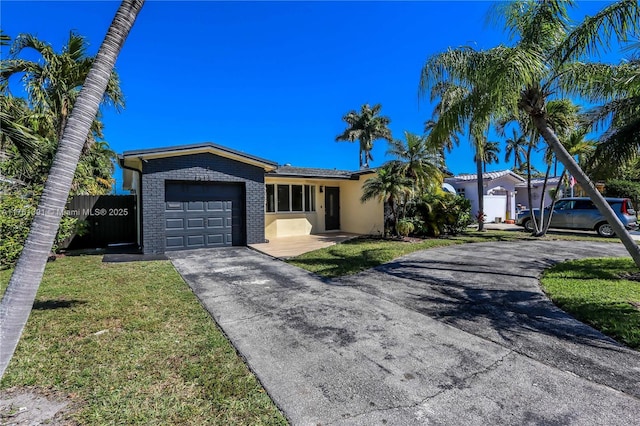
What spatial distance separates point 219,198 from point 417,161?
7.95 metres

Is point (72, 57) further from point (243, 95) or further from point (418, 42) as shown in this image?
point (243, 95)

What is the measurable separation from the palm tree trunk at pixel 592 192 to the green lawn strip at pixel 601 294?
75 cm

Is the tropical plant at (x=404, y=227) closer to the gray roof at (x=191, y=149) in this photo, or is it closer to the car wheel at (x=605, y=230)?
the gray roof at (x=191, y=149)

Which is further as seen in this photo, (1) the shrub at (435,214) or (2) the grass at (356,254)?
(1) the shrub at (435,214)

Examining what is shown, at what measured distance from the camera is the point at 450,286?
6.21 metres

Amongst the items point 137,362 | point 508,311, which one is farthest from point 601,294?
point 137,362

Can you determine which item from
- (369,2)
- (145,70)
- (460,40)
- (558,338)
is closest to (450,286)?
(558,338)

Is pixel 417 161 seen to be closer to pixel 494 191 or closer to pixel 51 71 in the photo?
pixel 51 71

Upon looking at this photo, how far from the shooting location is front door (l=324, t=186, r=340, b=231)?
51.6 ft

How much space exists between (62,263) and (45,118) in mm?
4598

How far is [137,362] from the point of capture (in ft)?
10.7

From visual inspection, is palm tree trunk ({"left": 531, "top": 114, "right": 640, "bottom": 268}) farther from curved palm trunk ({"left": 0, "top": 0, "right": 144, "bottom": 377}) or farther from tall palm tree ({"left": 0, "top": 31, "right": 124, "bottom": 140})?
tall palm tree ({"left": 0, "top": 31, "right": 124, "bottom": 140})

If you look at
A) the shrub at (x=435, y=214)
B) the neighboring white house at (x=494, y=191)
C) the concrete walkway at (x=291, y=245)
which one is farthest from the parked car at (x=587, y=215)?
the concrete walkway at (x=291, y=245)

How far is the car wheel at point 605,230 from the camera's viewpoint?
44.9 ft
